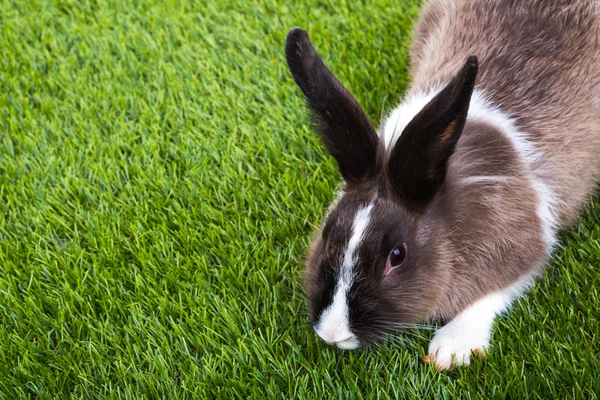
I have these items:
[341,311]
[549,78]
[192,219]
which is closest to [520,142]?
[549,78]

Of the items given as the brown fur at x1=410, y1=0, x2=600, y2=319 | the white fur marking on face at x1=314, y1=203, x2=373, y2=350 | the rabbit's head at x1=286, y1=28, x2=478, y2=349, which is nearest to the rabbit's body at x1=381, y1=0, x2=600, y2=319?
the brown fur at x1=410, y1=0, x2=600, y2=319

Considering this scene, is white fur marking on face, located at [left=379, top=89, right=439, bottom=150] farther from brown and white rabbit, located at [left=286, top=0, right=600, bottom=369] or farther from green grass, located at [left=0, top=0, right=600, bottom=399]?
green grass, located at [left=0, top=0, right=600, bottom=399]

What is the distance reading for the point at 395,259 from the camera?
101 inches

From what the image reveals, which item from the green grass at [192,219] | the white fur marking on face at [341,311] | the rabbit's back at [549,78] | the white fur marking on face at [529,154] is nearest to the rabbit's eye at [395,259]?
the white fur marking on face at [341,311]

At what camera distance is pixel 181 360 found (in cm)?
283

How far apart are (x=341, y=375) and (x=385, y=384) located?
0.18 m

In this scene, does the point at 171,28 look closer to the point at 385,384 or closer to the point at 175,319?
the point at 175,319

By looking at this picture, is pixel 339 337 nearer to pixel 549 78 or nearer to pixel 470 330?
pixel 470 330

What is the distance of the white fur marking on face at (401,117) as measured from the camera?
2932mm

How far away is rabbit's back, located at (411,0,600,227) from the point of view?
318 cm

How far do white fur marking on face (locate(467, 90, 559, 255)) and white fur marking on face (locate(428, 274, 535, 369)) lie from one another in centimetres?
27

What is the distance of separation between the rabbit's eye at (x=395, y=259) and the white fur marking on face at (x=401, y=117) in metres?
0.43

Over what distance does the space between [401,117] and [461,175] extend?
1.66ft

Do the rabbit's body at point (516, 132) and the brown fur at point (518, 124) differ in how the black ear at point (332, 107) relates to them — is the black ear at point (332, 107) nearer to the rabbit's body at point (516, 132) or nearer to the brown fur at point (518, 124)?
the rabbit's body at point (516, 132)
